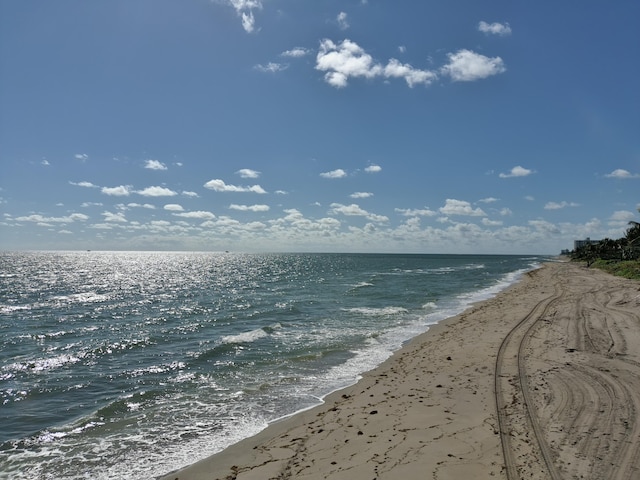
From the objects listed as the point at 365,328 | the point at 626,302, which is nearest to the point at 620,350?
the point at 365,328

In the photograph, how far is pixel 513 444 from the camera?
7.48m

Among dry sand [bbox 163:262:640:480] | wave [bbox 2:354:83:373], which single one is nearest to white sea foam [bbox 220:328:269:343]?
wave [bbox 2:354:83:373]

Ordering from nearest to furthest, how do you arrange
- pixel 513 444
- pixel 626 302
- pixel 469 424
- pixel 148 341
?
1. pixel 513 444
2. pixel 469 424
3. pixel 148 341
4. pixel 626 302

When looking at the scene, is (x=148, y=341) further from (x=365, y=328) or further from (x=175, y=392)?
(x=365, y=328)

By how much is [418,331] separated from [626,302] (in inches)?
568

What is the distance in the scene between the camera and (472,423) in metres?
8.64

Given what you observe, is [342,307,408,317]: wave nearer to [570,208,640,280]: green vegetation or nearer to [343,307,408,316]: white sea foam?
[343,307,408,316]: white sea foam

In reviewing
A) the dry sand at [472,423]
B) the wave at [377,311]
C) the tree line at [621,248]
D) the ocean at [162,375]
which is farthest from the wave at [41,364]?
the tree line at [621,248]

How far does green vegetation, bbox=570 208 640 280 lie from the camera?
168ft

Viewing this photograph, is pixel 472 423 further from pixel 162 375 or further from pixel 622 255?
pixel 622 255

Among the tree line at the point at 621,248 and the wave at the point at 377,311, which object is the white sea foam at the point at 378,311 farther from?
the tree line at the point at 621,248

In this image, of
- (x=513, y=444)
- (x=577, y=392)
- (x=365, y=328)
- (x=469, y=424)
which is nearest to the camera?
(x=513, y=444)

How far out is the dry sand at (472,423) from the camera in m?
6.89

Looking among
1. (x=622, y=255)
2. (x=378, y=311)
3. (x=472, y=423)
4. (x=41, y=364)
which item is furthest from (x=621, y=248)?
(x=41, y=364)
